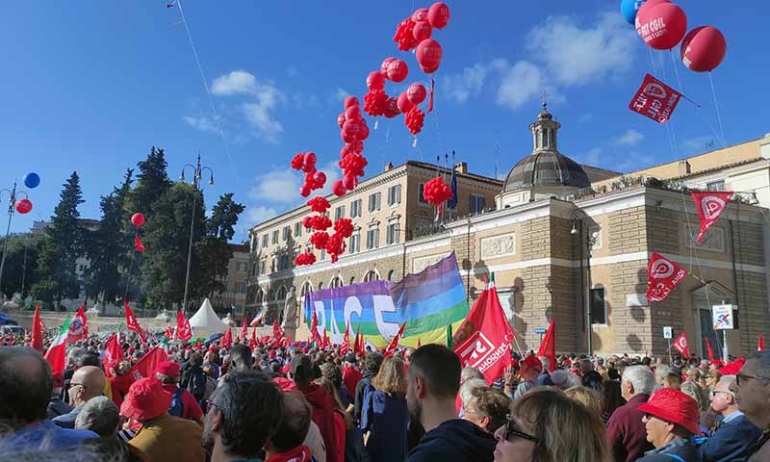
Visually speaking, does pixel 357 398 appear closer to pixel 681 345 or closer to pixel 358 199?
pixel 681 345

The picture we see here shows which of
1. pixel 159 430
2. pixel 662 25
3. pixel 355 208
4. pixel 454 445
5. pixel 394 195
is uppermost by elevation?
pixel 394 195

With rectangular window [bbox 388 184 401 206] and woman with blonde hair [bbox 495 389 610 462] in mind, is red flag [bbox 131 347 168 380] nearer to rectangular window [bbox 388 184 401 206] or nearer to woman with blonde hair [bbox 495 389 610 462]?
woman with blonde hair [bbox 495 389 610 462]

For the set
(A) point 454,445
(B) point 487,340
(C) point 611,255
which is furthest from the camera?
(C) point 611,255

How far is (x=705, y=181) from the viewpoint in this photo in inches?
1388

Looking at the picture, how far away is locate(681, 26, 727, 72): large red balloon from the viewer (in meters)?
11.1

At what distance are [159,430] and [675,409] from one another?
3.29 meters

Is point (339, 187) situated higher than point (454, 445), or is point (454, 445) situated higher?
point (339, 187)

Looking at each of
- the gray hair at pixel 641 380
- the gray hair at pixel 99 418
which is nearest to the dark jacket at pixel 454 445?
the gray hair at pixel 99 418

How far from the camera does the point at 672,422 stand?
11.6 ft

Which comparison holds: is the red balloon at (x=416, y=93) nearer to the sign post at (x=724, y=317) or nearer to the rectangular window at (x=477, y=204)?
the sign post at (x=724, y=317)

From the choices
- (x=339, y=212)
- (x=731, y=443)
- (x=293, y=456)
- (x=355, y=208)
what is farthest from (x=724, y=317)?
(x=339, y=212)

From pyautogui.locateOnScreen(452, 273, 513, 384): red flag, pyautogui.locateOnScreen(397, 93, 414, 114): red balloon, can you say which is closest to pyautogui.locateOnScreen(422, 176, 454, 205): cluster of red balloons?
pyautogui.locateOnScreen(397, 93, 414, 114): red balloon

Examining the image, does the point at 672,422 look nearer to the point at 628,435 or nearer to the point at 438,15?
the point at 628,435

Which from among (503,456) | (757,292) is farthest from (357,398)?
(757,292)
